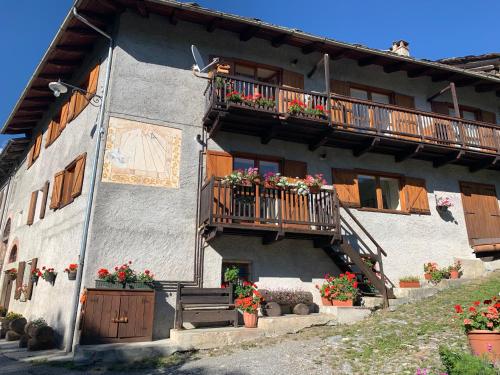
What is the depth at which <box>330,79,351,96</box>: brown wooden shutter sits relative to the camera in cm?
1395

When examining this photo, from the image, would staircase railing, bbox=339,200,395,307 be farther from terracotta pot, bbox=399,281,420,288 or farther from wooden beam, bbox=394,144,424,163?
wooden beam, bbox=394,144,424,163

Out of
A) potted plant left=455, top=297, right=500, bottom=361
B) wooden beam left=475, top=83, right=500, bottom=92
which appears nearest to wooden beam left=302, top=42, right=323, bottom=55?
wooden beam left=475, top=83, right=500, bottom=92

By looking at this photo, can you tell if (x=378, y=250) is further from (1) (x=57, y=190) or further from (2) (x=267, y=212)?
(1) (x=57, y=190)

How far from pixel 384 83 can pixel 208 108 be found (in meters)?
7.16

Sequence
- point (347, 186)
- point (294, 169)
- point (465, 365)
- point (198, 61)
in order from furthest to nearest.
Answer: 1. point (347, 186)
2. point (294, 169)
3. point (198, 61)
4. point (465, 365)

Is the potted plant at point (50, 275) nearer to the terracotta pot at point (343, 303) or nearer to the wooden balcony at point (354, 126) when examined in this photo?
the wooden balcony at point (354, 126)

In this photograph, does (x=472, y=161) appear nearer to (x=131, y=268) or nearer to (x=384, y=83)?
(x=384, y=83)

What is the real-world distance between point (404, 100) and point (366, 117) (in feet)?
9.53

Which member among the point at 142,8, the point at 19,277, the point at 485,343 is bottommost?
the point at 485,343

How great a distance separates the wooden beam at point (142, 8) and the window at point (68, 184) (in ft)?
14.4

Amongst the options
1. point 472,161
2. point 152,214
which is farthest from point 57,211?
point 472,161

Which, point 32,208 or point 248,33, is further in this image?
point 32,208

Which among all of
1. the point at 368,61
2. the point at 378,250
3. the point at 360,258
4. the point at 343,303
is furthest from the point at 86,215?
the point at 368,61

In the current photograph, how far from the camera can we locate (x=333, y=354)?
732 cm
